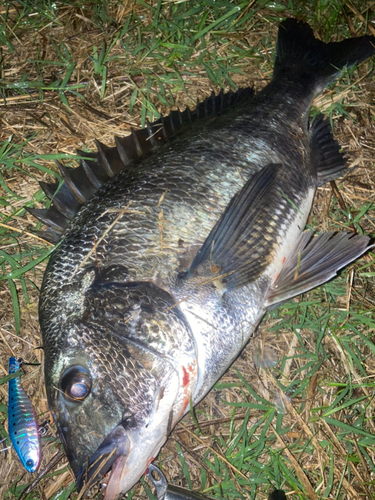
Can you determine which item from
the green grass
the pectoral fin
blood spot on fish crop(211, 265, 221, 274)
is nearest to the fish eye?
the pectoral fin

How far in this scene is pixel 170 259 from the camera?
7.84 feet

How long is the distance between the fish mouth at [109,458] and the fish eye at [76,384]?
24 centimetres

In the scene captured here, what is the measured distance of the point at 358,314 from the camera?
3.13 m

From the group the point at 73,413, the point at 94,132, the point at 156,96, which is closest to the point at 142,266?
the point at 73,413

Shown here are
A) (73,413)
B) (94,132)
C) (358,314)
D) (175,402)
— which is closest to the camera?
(73,413)

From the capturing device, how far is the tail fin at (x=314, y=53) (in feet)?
11.3

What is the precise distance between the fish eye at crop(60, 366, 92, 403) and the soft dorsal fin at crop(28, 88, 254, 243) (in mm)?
1041

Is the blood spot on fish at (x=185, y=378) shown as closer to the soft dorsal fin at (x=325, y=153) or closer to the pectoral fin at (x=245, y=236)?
the pectoral fin at (x=245, y=236)

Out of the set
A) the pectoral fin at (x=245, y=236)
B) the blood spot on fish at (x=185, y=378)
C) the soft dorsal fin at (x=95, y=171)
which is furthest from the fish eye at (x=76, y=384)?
the soft dorsal fin at (x=95, y=171)

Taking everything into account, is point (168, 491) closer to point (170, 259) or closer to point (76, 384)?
point (76, 384)

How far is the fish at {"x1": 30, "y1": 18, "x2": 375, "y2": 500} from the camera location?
6.87 ft

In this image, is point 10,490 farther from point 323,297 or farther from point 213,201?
point 323,297

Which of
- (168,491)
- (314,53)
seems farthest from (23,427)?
(314,53)

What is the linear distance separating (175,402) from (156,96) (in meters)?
2.81
